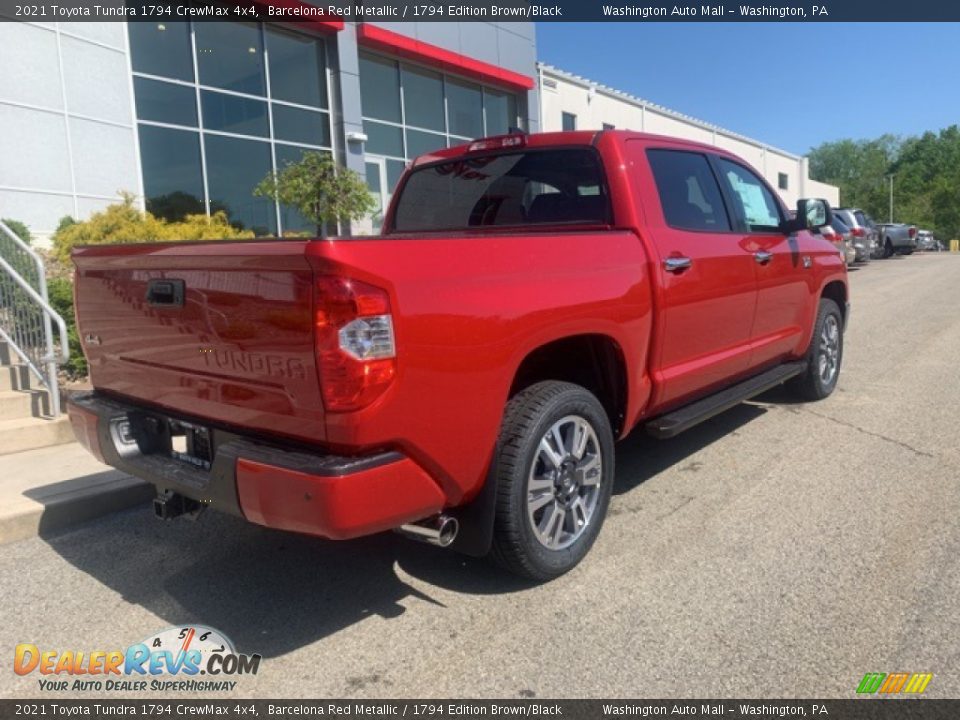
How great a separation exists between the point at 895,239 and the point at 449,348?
3027 centimetres

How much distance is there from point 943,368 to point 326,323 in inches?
284

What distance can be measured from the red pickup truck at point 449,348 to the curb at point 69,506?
2.90 ft

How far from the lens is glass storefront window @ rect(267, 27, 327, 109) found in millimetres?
14695

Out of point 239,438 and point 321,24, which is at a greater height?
point 321,24

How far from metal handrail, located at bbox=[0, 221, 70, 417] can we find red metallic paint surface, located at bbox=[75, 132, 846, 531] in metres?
2.69

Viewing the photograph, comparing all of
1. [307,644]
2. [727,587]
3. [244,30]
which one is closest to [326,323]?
[307,644]

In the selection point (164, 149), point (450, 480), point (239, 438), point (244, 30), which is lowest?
point (450, 480)

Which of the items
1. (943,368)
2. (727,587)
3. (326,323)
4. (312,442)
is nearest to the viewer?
(326,323)

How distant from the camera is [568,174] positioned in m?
4.11

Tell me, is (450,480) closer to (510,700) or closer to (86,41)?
(510,700)

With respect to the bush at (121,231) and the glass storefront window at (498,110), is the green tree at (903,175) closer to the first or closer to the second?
the glass storefront window at (498,110)

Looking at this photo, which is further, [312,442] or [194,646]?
[194,646]

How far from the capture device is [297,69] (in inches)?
598

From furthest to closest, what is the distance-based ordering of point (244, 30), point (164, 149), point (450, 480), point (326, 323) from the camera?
point (244, 30)
point (164, 149)
point (450, 480)
point (326, 323)
